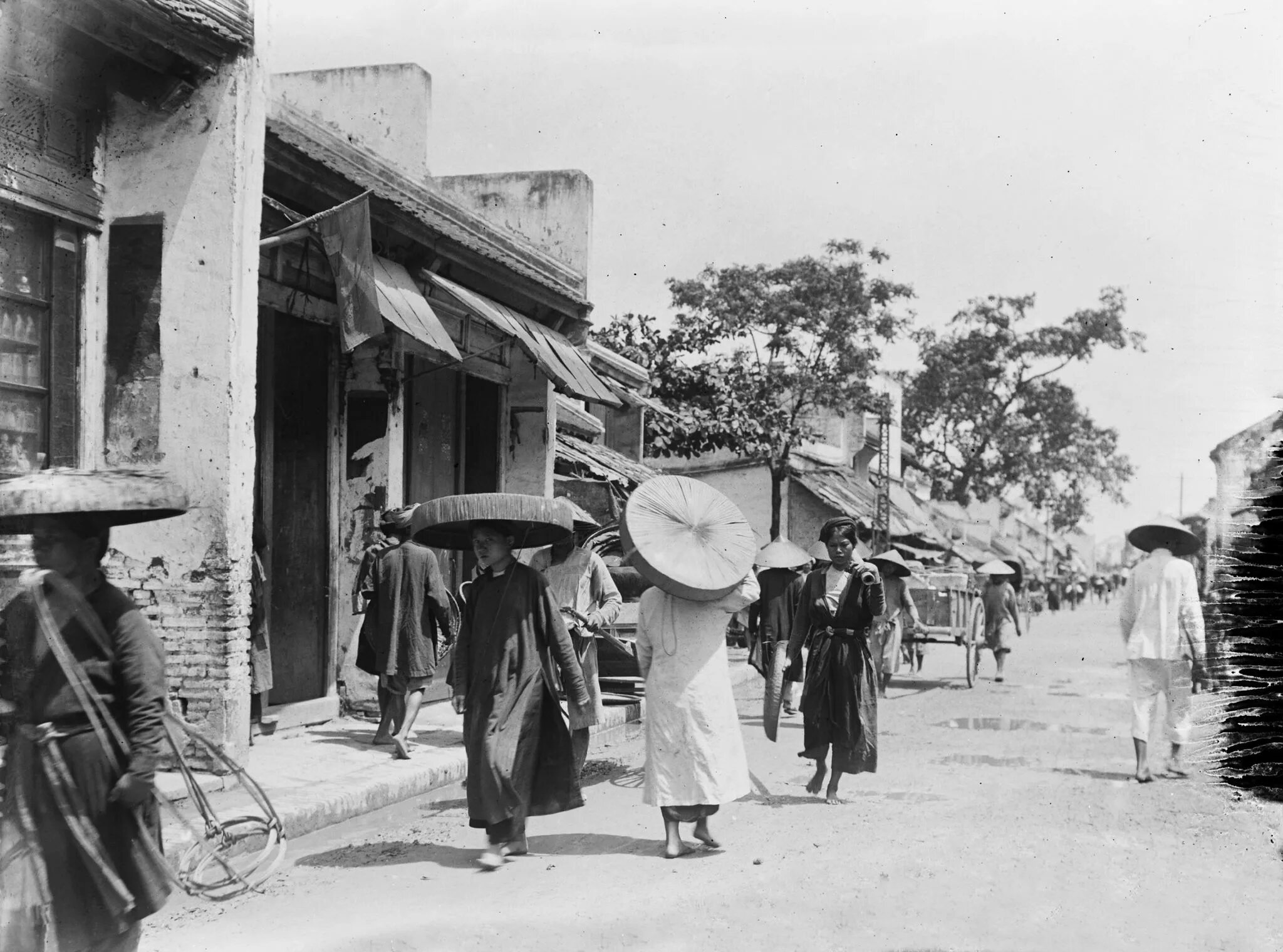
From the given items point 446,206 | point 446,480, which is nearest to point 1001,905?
point 446,480

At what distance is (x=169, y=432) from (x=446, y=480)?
18.7ft

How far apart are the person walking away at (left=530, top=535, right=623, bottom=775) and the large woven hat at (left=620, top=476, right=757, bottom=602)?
1347 millimetres

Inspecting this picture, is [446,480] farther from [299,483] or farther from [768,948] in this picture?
[768,948]

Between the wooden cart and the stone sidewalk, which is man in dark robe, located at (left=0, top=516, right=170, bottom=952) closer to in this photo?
the stone sidewalk

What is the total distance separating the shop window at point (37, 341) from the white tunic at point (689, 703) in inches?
152

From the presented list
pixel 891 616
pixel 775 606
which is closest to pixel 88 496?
pixel 775 606

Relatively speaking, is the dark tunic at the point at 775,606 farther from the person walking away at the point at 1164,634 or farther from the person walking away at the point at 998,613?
→ the person walking away at the point at 998,613

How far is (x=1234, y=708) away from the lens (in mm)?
4109

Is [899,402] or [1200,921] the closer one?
[1200,921]

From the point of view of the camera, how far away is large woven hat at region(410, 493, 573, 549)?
6.18 meters

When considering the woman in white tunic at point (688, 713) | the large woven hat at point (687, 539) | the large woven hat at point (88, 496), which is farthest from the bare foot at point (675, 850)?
the large woven hat at point (88, 496)

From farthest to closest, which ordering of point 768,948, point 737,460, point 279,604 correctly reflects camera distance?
1. point 737,460
2. point 279,604
3. point 768,948

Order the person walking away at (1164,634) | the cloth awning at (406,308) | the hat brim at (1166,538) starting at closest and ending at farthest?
the person walking away at (1164,634) → the hat brim at (1166,538) → the cloth awning at (406,308)

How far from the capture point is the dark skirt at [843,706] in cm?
780
